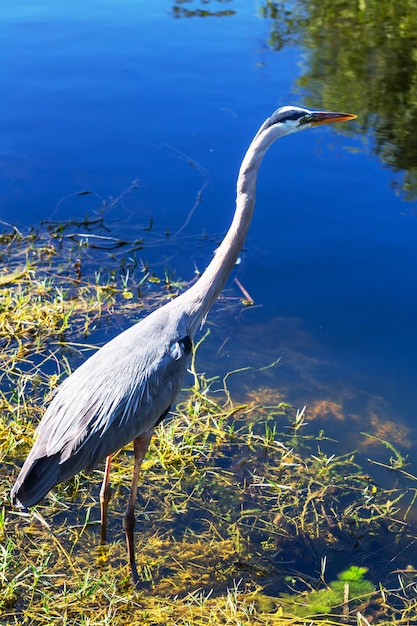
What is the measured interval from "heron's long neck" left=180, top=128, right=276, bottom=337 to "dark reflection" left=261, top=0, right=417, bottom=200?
344 centimetres

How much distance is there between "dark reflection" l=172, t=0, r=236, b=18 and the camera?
10.9 metres

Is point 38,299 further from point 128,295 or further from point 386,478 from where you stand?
point 386,478

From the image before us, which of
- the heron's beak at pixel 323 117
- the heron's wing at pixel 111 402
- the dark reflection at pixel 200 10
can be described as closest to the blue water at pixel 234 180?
the dark reflection at pixel 200 10

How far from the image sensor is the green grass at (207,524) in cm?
361

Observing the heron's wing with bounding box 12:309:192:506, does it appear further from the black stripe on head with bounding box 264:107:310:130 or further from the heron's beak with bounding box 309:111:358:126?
the heron's beak with bounding box 309:111:358:126

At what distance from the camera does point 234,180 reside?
705 cm

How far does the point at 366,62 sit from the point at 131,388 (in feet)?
22.8

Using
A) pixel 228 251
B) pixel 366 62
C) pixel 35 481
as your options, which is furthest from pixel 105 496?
pixel 366 62

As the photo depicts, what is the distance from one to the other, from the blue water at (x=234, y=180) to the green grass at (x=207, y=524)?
0.43m

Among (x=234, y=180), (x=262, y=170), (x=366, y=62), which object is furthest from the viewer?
(x=366, y=62)

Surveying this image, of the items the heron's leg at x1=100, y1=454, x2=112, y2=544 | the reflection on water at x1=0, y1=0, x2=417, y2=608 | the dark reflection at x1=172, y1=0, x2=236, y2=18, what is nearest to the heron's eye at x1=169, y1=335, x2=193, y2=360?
the heron's leg at x1=100, y1=454, x2=112, y2=544

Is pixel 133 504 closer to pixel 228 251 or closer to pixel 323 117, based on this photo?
pixel 228 251

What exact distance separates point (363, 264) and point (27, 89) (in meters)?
4.68

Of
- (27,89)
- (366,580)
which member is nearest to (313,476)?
(366,580)
